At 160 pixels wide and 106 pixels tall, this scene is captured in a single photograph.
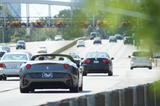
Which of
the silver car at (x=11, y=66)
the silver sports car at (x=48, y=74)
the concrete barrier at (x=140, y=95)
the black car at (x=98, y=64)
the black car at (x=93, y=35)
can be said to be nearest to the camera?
the black car at (x=93, y=35)

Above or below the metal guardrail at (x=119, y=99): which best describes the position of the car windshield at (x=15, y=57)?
below

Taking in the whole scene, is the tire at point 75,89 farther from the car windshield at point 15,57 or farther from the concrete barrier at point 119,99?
the car windshield at point 15,57

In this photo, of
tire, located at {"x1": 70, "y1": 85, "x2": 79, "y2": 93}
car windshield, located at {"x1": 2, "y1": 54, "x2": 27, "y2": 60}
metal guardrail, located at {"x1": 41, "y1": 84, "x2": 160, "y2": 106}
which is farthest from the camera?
car windshield, located at {"x1": 2, "y1": 54, "x2": 27, "y2": 60}

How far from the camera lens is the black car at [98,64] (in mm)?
43594

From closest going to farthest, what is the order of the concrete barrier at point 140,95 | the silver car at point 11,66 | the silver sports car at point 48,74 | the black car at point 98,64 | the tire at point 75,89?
the concrete barrier at point 140,95 < the silver sports car at point 48,74 < the tire at point 75,89 < the silver car at point 11,66 < the black car at point 98,64

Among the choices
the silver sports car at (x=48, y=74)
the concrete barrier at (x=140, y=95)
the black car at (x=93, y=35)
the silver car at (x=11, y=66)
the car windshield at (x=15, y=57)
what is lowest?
the silver car at (x=11, y=66)

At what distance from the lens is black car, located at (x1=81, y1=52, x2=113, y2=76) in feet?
143

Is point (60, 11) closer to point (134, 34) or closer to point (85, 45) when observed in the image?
point (134, 34)

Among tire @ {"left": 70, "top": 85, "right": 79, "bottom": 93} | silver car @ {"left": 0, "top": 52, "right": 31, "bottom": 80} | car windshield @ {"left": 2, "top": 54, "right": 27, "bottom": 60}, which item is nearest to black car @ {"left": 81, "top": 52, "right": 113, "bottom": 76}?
car windshield @ {"left": 2, "top": 54, "right": 27, "bottom": 60}

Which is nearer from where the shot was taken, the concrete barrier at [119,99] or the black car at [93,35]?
the black car at [93,35]

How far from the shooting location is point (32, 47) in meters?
140

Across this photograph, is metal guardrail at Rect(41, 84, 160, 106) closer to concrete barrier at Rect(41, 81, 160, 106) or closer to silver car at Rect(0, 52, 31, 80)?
concrete barrier at Rect(41, 81, 160, 106)

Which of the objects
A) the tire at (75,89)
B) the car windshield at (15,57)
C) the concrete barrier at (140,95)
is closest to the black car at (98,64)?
the car windshield at (15,57)

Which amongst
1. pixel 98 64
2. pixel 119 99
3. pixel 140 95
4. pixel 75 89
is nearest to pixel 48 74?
pixel 75 89
